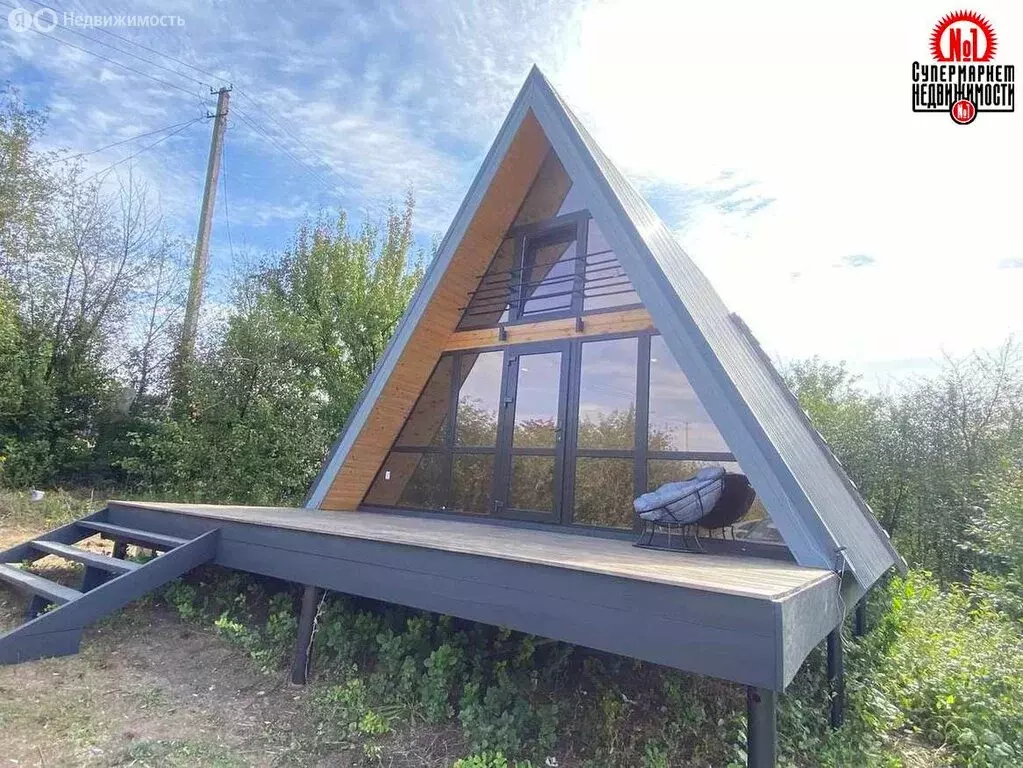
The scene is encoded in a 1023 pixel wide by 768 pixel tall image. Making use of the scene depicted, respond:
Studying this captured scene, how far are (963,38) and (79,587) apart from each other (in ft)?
29.6

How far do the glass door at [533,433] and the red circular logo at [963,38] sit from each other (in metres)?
4.21

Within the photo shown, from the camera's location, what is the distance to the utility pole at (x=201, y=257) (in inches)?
377

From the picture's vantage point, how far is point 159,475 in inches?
351

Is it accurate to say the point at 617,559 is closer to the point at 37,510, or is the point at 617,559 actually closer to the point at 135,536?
the point at 135,536

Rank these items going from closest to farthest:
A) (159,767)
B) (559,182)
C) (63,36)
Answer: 1. (159,767)
2. (559,182)
3. (63,36)

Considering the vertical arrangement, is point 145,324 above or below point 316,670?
above

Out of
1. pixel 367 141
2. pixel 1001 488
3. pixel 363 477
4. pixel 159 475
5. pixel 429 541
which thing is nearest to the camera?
pixel 429 541

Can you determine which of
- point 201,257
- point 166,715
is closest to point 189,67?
point 201,257

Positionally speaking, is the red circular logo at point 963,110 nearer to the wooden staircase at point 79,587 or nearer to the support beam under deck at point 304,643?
the support beam under deck at point 304,643

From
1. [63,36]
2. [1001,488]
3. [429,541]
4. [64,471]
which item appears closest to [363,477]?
[429,541]

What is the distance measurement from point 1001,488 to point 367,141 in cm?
1214

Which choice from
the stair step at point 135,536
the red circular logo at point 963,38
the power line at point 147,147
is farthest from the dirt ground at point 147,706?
the power line at point 147,147

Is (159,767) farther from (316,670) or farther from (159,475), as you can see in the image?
(159,475)

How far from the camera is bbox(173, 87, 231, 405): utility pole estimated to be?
9.59 metres
